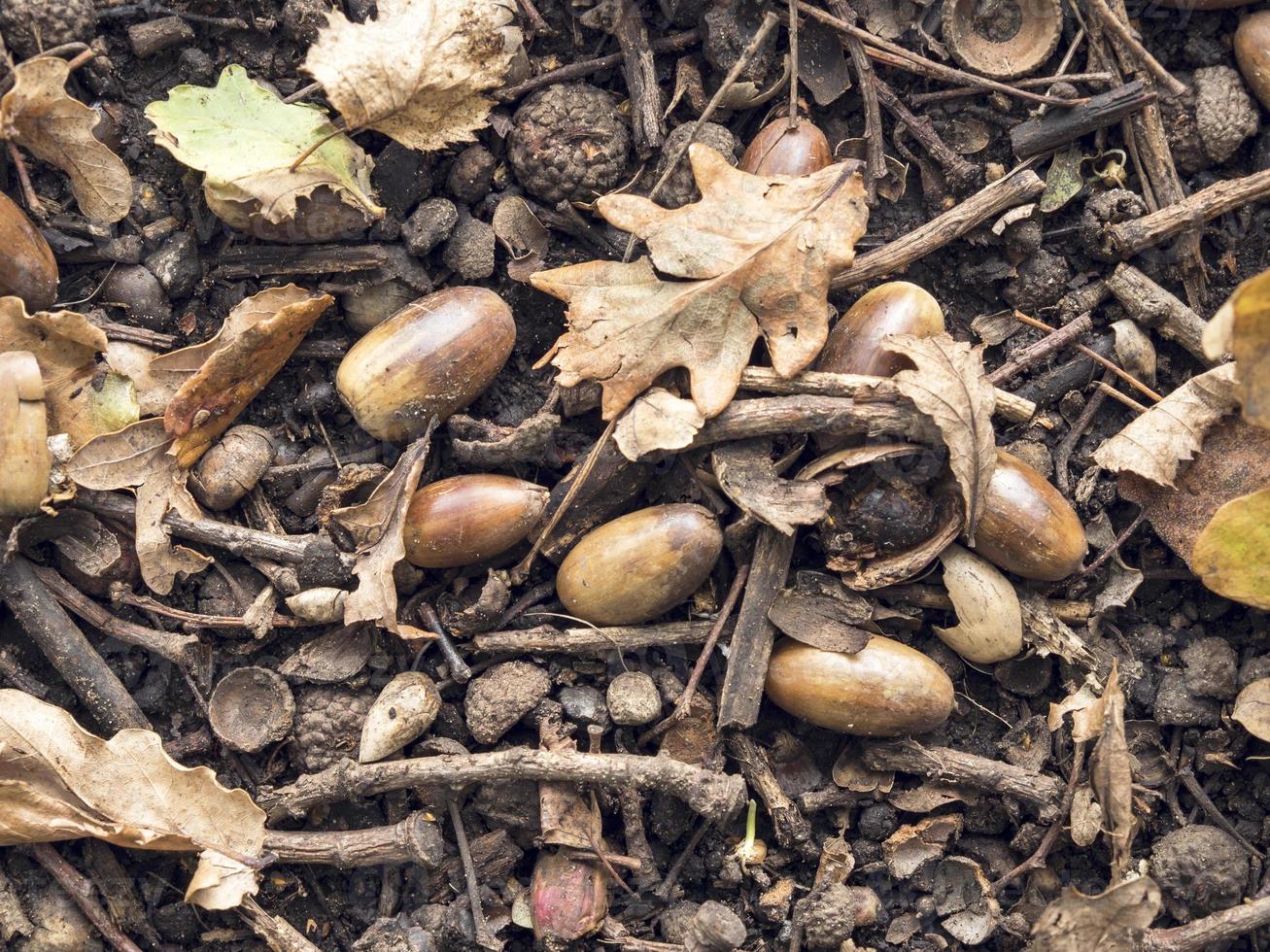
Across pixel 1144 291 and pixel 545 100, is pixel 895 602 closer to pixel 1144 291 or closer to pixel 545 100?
pixel 1144 291

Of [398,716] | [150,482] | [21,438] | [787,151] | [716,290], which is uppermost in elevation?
[787,151]

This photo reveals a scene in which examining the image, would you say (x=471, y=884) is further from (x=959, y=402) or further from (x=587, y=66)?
(x=587, y=66)

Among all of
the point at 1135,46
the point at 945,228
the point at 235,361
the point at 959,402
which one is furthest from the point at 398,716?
the point at 1135,46

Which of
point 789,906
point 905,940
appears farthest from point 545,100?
point 905,940

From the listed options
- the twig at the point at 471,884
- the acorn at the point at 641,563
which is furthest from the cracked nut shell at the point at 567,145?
the twig at the point at 471,884

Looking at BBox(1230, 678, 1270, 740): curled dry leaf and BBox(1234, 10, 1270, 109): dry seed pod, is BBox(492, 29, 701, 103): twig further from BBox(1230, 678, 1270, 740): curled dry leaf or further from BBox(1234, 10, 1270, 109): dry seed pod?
BBox(1230, 678, 1270, 740): curled dry leaf
